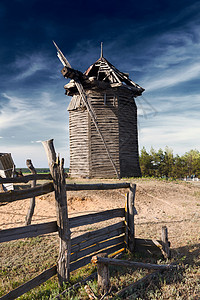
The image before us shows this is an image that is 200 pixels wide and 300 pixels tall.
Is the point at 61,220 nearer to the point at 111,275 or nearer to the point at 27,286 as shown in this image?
the point at 27,286

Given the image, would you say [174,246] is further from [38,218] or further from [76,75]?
[76,75]

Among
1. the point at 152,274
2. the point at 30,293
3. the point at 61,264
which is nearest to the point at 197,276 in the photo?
the point at 152,274

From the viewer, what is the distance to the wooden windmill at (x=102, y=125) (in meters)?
20.0

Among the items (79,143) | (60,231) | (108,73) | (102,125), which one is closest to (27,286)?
(60,231)

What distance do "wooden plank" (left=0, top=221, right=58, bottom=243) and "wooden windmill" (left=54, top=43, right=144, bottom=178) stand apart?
14.2 metres

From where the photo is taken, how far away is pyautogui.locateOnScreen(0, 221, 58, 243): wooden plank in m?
4.29

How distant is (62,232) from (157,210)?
892 cm

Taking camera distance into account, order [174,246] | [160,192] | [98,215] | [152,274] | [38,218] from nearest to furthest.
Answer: [152,274] → [98,215] → [174,246] → [38,218] → [160,192]

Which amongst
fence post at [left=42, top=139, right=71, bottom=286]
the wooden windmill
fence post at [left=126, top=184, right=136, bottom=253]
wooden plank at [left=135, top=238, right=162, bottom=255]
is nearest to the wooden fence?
fence post at [left=42, top=139, right=71, bottom=286]

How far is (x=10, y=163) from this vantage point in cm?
1647

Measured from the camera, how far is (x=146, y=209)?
503 inches

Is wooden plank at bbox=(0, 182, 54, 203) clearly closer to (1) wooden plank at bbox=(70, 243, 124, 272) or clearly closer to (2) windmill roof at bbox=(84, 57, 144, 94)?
(1) wooden plank at bbox=(70, 243, 124, 272)

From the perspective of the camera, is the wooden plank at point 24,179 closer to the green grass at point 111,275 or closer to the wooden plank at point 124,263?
the wooden plank at point 124,263

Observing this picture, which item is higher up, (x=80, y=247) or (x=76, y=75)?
(x=76, y=75)
